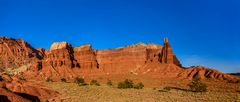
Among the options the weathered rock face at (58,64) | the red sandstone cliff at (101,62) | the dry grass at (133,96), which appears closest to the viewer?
the dry grass at (133,96)

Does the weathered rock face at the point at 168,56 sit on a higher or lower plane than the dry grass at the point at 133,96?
higher

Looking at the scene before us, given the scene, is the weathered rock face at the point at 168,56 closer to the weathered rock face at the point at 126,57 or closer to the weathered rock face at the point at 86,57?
the weathered rock face at the point at 126,57

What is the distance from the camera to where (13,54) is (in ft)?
500

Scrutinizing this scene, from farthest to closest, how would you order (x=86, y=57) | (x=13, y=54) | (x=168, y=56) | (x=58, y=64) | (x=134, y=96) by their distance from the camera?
(x=13, y=54)
(x=86, y=57)
(x=58, y=64)
(x=168, y=56)
(x=134, y=96)

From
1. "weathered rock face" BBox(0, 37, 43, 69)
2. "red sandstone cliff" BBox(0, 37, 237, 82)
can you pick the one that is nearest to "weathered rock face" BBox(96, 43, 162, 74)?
"red sandstone cliff" BBox(0, 37, 237, 82)

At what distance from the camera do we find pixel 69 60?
4835 inches

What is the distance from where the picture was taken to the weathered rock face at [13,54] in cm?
14079

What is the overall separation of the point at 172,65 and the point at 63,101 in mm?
75171

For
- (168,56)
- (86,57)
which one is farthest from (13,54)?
(168,56)

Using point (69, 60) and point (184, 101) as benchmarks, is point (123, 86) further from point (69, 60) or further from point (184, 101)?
point (69, 60)

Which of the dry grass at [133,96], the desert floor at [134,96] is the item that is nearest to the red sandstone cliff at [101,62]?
the desert floor at [134,96]

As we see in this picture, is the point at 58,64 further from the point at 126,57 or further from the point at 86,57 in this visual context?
the point at 126,57

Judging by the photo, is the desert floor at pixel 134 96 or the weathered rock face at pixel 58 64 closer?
the desert floor at pixel 134 96

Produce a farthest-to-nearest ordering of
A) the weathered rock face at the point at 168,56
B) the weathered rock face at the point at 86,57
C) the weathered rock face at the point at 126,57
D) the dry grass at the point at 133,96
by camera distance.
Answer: the weathered rock face at the point at 86,57
the weathered rock face at the point at 126,57
the weathered rock face at the point at 168,56
the dry grass at the point at 133,96
